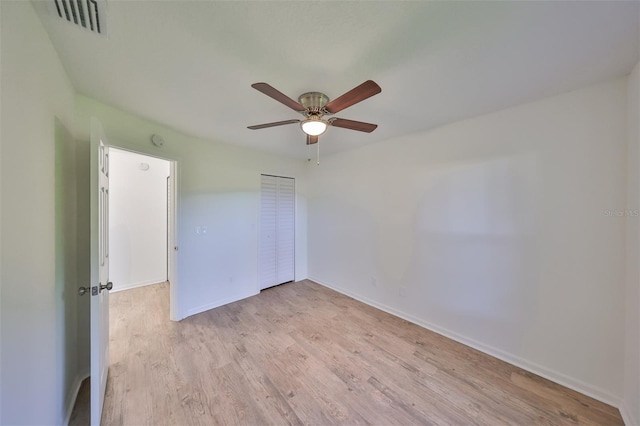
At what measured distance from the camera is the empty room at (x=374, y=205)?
3.43 ft

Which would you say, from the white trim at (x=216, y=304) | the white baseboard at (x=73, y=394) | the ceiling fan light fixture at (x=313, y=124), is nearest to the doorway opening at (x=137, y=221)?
the white trim at (x=216, y=304)

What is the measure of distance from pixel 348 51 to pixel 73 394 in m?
3.05

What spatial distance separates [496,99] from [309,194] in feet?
9.54

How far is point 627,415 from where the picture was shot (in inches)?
55.9

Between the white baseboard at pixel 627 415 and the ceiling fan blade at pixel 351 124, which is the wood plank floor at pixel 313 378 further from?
the ceiling fan blade at pixel 351 124

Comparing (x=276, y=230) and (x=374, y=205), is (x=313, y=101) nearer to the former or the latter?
(x=374, y=205)

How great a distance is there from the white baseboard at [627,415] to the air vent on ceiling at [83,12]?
3.79 meters

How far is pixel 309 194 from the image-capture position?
161 inches

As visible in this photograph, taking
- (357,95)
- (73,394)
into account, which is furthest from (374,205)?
(73,394)

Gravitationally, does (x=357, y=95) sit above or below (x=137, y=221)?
above

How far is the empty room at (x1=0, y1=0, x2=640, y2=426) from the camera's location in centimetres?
104

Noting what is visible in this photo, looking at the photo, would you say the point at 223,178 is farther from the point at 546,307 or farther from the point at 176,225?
the point at 546,307

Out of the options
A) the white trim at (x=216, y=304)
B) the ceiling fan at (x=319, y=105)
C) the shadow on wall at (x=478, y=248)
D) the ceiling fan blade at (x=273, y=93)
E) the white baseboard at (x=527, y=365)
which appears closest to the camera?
the ceiling fan blade at (x=273, y=93)

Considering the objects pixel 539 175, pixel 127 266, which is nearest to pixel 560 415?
pixel 539 175
